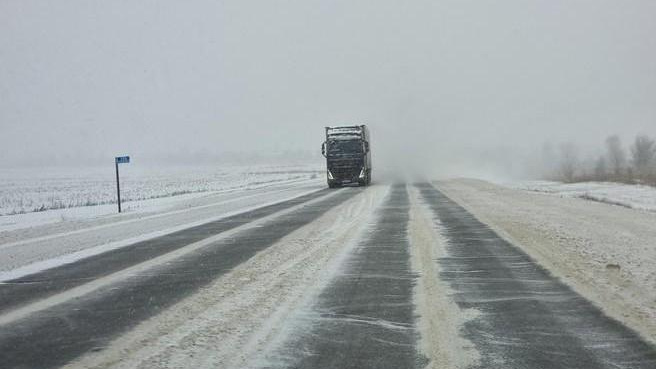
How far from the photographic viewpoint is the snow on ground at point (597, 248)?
5742 millimetres

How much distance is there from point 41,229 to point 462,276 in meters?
12.4

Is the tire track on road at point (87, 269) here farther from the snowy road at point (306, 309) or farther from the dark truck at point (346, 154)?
the dark truck at point (346, 154)

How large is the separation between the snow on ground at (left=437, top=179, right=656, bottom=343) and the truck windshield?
1712 cm

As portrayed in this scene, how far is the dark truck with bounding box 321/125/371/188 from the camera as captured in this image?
34375 mm

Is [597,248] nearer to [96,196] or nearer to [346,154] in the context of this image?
[346,154]

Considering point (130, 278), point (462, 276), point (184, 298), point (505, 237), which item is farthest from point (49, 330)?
point (505, 237)

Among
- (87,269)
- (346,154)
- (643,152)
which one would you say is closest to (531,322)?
(87,269)

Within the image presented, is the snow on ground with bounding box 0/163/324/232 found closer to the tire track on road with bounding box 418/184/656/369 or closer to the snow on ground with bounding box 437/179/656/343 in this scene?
the snow on ground with bounding box 437/179/656/343

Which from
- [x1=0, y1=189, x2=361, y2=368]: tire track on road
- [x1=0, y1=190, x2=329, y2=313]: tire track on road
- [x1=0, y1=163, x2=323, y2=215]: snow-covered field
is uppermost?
[x1=0, y1=189, x2=361, y2=368]: tire track on road

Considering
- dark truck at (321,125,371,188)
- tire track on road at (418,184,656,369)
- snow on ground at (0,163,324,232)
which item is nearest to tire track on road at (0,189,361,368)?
tire track on road at (418,184,656,369)

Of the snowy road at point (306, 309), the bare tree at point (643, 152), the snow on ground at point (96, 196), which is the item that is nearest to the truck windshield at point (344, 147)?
the snow on ground at point (96, 196)

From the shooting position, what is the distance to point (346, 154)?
113 feet

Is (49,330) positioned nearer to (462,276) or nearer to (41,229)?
(462,276)

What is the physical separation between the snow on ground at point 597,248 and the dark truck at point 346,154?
16.8 metres
